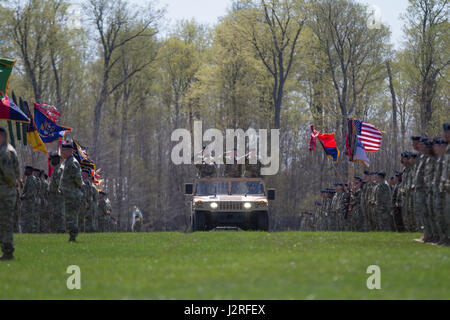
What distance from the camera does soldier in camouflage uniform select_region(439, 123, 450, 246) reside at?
1482cm

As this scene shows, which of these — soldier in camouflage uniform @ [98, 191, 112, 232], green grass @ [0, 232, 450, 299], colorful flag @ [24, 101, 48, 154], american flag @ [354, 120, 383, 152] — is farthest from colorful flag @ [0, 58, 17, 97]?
american flag @ [354, 120, 383, 152]

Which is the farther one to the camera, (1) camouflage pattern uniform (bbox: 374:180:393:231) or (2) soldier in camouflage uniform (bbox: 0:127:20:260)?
(1) camouflage pattern uniform (bbox: 374:180:393:231)

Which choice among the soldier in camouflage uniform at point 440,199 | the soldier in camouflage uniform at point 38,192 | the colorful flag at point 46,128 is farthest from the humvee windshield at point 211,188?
the soldier in camouflage uniform at point 440,199

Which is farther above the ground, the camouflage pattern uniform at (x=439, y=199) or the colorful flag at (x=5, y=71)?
the colorful flag at (x=5, y=71)

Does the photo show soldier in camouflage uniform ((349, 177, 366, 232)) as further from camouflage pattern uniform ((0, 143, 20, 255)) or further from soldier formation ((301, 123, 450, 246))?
camouflage pattern uniform ((0, 143, 20, 255))

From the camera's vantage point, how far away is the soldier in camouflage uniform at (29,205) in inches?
1004

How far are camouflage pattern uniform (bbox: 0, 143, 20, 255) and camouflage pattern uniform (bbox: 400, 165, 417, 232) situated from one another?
11.7 meters

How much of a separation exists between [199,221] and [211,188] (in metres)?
1.64

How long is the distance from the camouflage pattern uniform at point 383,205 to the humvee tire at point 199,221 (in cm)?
601

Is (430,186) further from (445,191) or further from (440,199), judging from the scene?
(445,191)

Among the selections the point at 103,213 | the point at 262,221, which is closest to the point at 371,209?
the point at 262,221

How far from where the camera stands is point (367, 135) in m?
30.3

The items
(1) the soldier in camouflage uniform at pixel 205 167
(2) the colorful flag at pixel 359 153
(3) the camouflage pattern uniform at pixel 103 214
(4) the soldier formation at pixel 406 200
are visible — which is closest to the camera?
(4) the soldier formation at pixel 406 200

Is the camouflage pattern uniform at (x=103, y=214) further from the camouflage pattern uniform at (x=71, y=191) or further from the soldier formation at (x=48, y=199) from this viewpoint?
the camouflage pattern uniform at (x=71, y=191)
